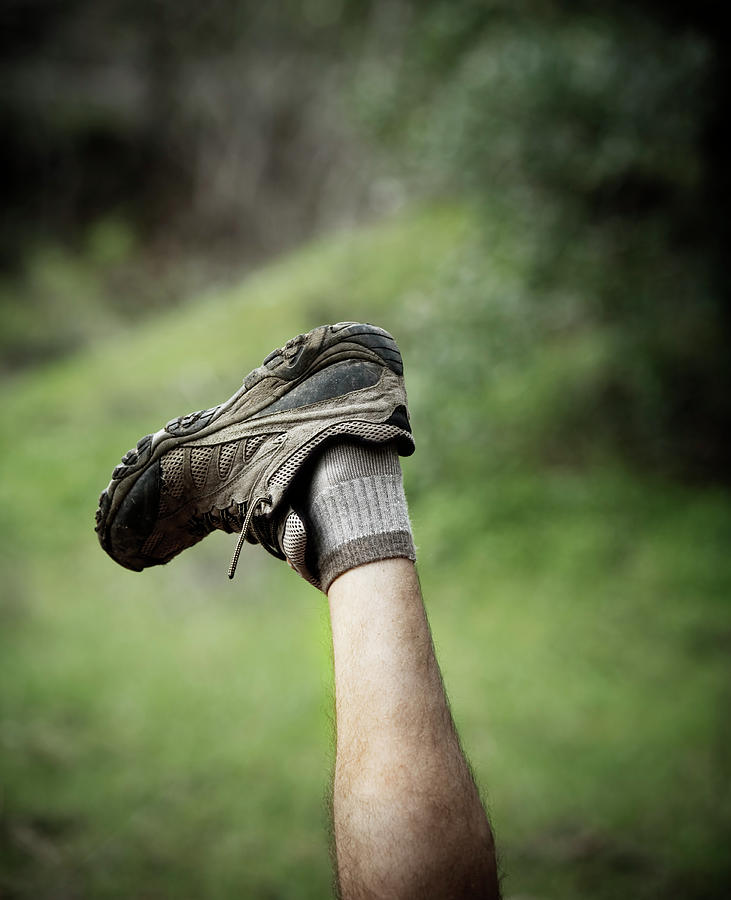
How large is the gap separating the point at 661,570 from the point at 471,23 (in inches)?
135

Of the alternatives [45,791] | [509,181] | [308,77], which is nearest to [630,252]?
[509,181]

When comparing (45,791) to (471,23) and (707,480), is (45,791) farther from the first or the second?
(471,23)

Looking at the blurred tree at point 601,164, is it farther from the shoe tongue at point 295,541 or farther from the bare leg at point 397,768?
the bare leg at point 397,768

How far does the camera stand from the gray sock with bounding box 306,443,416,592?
4.66 feet

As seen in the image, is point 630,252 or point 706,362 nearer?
point 630,252

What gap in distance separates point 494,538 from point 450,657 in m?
0.94

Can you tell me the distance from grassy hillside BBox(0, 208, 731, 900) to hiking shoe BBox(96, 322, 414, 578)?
310 mm

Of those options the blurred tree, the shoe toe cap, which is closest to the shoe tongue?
the shoe toe cap

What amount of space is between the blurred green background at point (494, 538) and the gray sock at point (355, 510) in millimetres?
443

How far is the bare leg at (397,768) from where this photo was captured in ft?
3.76

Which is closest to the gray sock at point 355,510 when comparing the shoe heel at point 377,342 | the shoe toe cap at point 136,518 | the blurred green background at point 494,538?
the shoe heel at point 377,342

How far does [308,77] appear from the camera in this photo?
10227mm

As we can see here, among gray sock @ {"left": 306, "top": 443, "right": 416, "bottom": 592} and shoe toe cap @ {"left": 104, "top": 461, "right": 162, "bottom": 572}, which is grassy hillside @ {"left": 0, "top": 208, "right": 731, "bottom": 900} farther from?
shoe toe cap @ {"left": 104, "top": 461, "right": 162, "bottom": 572}

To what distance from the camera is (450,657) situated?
154 inches
